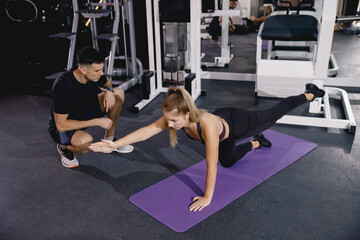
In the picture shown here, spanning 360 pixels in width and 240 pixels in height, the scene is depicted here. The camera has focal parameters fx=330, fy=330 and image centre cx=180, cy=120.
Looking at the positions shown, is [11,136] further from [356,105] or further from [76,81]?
[356,105]

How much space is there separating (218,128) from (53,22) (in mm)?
4499

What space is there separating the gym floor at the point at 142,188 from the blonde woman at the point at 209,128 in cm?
30

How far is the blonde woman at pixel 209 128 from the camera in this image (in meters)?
1.74

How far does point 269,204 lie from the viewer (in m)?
2.08

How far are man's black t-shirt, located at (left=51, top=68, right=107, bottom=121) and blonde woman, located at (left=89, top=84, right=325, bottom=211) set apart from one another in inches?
19.9

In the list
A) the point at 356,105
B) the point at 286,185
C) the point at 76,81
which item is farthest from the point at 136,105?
the point at 356,105

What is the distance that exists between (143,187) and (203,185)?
A: 1.37ft

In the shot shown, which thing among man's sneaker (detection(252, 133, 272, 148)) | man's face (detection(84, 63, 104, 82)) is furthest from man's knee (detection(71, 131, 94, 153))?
man's sneaker (detection(252, 133, 272, 148))

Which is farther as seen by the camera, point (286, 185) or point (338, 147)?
point (338, 147)

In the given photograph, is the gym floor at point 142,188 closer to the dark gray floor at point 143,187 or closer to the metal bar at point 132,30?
the dark gray floor at point 143,187

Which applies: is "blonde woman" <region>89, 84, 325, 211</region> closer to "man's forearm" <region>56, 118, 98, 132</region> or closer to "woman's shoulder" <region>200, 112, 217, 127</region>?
"woman's shoulder" <region>200, 112, 217, 127</region>

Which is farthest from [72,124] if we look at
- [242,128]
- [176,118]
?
[242,128]

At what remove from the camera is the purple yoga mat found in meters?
1.99

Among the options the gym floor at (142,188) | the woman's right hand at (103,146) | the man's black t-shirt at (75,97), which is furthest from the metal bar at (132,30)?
the woman's right hand at (103,146)
